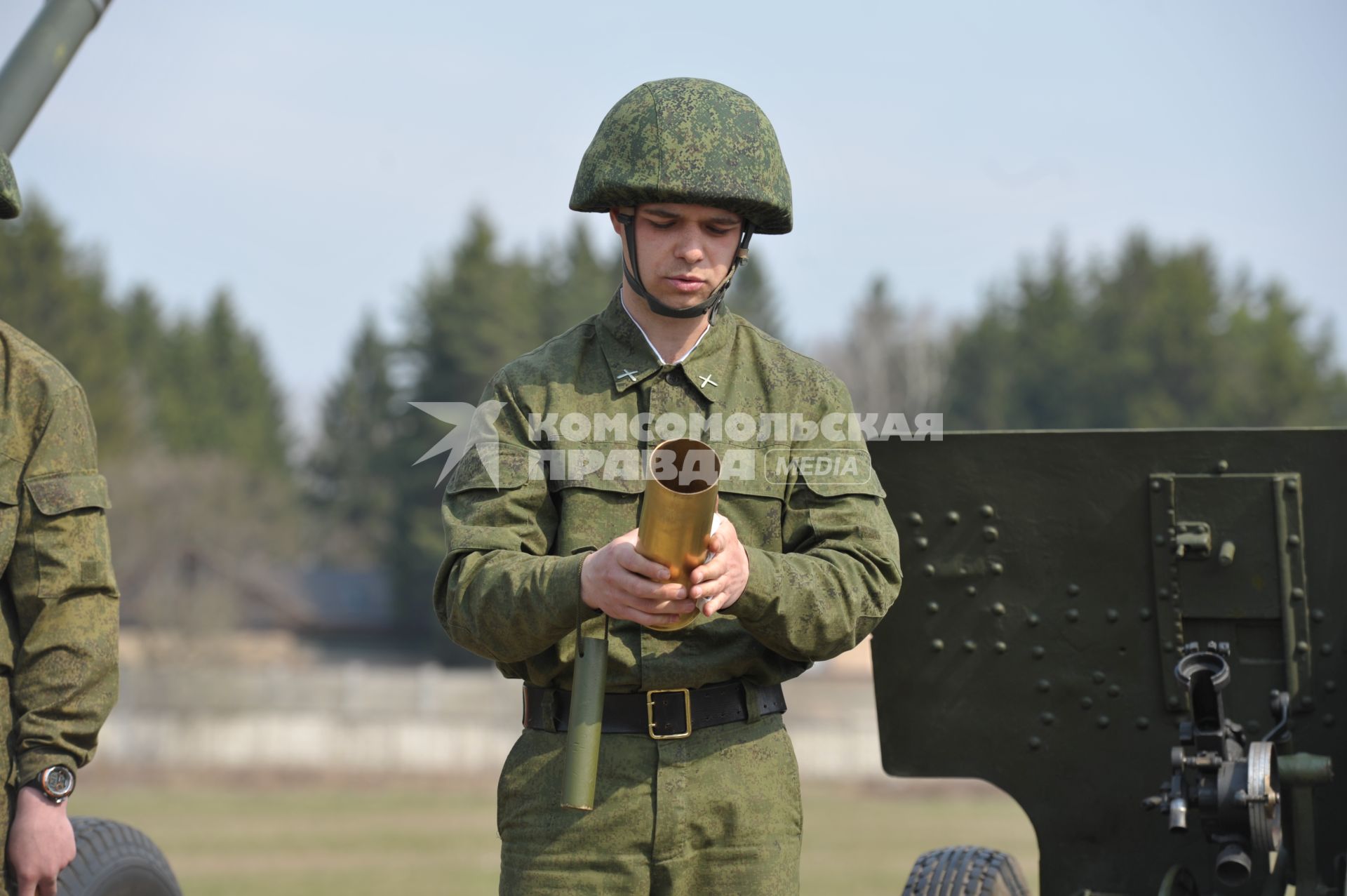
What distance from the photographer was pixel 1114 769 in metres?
5.09

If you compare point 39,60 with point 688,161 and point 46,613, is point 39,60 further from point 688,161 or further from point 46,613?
point 688,161

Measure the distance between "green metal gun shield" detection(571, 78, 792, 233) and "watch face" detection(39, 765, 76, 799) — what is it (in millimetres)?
1482

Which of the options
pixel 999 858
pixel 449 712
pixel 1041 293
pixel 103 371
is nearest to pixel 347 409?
pixel 103 371

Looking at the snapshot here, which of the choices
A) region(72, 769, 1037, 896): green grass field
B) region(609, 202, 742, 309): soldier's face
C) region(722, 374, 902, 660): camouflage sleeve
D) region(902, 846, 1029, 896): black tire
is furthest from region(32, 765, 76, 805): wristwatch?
region(72, 769, 1037, 896): green grass field

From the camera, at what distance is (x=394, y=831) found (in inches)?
1021

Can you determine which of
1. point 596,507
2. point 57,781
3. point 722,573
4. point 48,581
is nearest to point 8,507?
point 48,581

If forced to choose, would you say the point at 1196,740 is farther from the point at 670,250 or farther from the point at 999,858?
the point at 670,250

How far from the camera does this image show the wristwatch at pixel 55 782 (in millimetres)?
3760

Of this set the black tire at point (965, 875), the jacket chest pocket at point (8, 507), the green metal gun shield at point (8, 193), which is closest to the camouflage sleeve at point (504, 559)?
the jacket chest pocket at point (8, 507)

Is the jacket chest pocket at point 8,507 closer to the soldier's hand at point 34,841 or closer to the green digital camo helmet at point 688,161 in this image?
the soldier's hand at point 34,841

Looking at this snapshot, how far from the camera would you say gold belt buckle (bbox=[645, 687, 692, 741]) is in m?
3.55

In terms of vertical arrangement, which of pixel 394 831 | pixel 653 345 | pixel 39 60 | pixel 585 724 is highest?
pixel 39 60

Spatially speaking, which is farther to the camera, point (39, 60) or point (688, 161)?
point (39, 60)

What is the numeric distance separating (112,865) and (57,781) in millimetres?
744
